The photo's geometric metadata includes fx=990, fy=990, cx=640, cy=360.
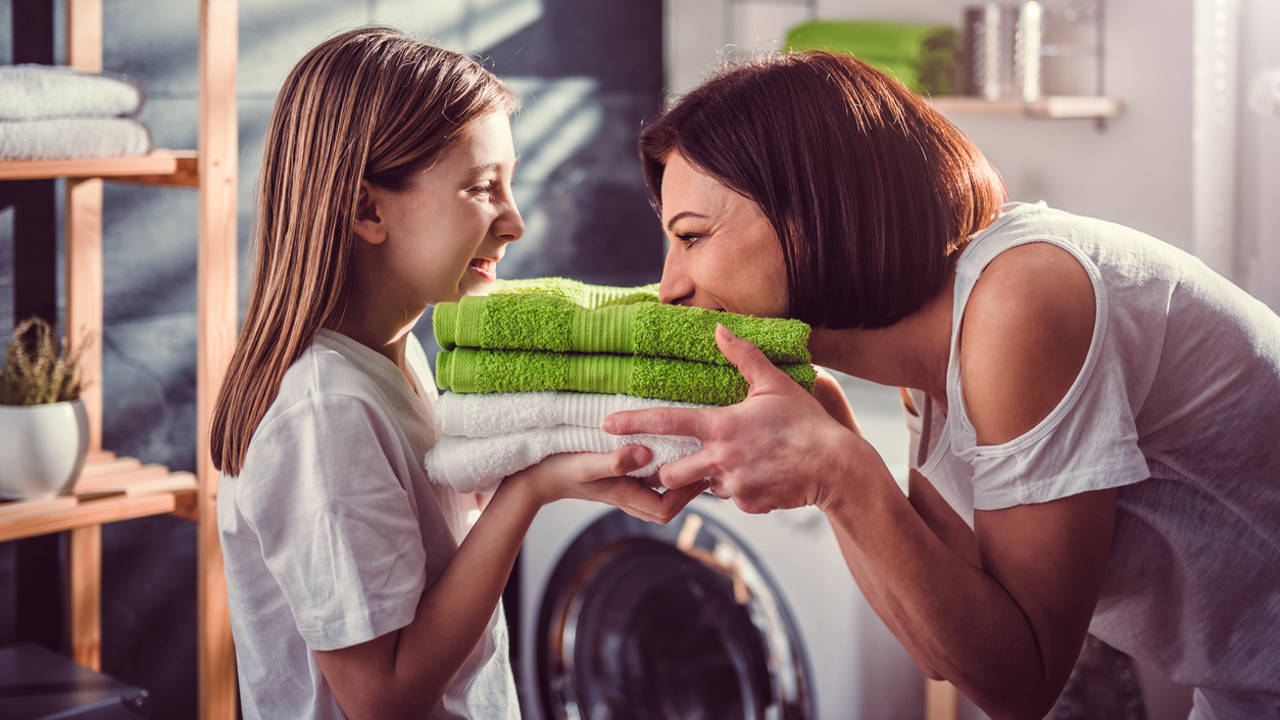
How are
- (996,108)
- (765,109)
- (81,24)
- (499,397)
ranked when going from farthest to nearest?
(996,108) → (81,24) → (765,109) → (499,397)

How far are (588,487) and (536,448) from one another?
55mm

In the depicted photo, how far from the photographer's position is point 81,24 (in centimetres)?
155

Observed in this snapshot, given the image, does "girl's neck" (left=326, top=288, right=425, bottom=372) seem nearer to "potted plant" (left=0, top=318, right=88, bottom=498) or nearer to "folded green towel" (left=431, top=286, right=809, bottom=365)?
"folded green towel" (left=431, top=286, right=809, bottom=365)

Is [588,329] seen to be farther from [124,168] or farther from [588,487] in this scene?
[124,168]

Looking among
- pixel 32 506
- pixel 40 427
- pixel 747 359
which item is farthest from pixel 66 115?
pixel 747 359

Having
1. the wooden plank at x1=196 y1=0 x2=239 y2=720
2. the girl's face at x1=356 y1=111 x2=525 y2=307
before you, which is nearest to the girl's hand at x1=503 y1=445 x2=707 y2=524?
the girl's face at x1=356 y1=111 x2=525 y2=307

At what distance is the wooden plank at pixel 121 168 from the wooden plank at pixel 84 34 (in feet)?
0.68

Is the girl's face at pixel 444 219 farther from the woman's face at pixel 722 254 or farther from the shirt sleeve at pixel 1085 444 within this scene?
the shirt sleeve at pixel 1085 444

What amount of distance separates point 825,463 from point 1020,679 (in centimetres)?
25

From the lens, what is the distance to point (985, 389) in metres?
0.83

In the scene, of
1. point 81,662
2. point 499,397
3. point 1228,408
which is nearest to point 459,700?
point 499,397

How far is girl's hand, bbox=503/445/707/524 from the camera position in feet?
2.68

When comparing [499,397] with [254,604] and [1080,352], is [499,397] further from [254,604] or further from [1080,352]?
[1080,352]

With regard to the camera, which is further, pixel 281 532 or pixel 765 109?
pixel 765 109
